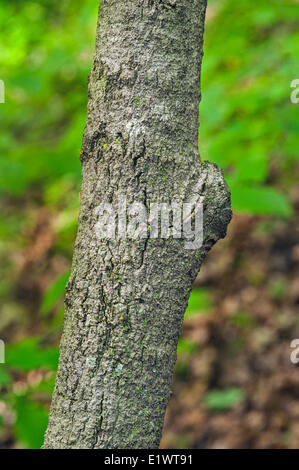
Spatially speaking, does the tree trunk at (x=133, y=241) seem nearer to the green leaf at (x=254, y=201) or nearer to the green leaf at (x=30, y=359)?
the green leaf at (x=30, y=359)

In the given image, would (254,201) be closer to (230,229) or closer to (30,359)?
(30,359)

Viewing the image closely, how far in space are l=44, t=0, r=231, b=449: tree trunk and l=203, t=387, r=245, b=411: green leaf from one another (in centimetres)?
326

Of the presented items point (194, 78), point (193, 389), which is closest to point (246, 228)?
point (193, 389)

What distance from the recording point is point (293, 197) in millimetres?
4504

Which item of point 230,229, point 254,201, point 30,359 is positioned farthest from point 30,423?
point 230,229

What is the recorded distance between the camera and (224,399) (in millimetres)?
3836

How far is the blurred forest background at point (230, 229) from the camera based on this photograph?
226cm

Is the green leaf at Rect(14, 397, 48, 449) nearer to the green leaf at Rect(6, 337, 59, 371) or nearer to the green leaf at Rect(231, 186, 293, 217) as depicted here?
the green leaf at Rect(6, 337, 59, 371)

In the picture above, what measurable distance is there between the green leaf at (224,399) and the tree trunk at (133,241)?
326 cm

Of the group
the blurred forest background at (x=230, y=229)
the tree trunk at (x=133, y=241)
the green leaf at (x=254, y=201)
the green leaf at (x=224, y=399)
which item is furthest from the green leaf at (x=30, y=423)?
the green leaf at (x=224, y=399)

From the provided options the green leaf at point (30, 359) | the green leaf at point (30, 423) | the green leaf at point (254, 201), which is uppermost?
the green leaf at point (254, 201)

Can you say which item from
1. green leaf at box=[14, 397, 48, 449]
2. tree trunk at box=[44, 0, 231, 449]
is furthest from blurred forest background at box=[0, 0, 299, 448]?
tree trunk at box=[44, 0, 231, 449]

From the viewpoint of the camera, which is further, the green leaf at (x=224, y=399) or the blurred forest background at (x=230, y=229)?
the green leaf at (x=224, y=399)

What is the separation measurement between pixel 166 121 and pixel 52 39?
3313 millimetres
